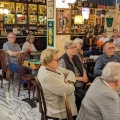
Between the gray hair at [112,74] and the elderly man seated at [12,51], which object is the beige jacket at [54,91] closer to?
the gray hair at [112,74]

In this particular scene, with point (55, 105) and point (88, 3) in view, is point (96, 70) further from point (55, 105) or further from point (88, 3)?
point (88, 3)

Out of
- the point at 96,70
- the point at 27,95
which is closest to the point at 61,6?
the point at 27,95

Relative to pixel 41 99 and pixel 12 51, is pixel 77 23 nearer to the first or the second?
pixel 12 51

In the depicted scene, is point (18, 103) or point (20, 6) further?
point (20, 6)

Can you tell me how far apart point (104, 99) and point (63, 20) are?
5185 mm

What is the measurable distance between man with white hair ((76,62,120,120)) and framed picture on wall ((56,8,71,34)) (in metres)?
4.83

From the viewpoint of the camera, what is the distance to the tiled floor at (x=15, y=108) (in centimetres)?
373

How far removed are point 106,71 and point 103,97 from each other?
269 mm

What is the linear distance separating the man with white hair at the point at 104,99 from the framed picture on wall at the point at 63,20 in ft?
15.8

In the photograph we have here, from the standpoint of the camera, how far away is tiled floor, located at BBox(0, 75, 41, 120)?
12.2ft

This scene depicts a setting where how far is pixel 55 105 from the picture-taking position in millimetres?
2471

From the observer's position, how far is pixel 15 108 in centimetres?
411

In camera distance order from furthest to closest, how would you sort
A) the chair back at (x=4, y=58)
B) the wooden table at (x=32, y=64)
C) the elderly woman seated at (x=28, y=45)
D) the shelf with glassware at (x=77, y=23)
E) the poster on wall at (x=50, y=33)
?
the shelf with glassware at (x=77, y=23), the poster on wall at (x=50, y=33), the elderly woman seated at (x=28, y=45), the chair back at (x=4, y=58), the wooden table at (x=32, y=64)

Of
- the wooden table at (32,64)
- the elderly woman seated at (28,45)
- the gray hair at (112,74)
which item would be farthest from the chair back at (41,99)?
the elderly woman seated at (28,45)
